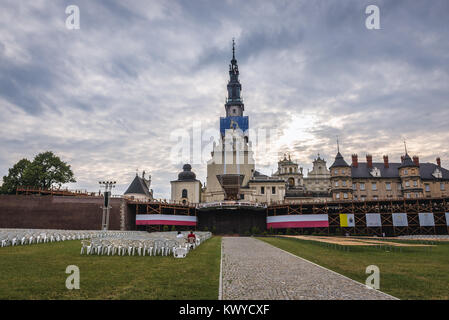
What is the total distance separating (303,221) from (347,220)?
24.9ft

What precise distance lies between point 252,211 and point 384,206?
25.4 metres

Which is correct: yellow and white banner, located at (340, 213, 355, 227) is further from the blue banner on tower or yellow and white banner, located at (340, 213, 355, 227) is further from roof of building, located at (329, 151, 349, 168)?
the blue banner on tower

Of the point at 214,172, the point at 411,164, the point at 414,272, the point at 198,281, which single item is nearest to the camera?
the point at 198,281

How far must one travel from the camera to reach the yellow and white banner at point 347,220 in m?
52.6

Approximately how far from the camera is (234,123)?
85.1 meters

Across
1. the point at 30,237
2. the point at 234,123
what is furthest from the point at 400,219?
the point at 30,237

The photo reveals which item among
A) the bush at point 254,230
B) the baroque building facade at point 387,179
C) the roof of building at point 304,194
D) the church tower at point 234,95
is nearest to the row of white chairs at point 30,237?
the bush at point 254,230

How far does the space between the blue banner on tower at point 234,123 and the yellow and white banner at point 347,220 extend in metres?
40.0

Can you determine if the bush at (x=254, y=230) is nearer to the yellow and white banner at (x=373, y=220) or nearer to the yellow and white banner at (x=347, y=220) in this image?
the yellow and white banner at (x=347, y=220)

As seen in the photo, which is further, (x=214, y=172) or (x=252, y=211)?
(x=214, y=172)

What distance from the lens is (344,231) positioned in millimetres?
53969
